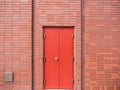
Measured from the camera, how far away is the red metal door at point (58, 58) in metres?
6.96

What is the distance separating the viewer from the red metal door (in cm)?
696

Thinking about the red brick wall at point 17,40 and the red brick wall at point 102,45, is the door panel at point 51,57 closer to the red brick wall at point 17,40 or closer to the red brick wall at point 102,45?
the red brick wall at point 17,40

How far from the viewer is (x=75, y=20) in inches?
272

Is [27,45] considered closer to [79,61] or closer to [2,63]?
[2,63]

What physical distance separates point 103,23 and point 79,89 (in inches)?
85.3

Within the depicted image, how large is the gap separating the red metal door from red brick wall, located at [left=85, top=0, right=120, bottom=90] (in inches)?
20.7

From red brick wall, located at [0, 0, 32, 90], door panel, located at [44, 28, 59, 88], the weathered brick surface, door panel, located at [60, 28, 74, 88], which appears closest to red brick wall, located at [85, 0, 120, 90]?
the weathered brick surface

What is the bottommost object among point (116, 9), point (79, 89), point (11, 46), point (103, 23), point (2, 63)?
point (79, 89)

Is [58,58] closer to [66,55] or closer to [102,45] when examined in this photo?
[66,55]

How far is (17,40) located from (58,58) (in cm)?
137

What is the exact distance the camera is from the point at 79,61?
6.90 meters

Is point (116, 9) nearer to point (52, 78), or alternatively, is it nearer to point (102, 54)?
point (102, 54)

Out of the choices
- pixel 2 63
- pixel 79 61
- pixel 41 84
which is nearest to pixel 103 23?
pixel 79 61

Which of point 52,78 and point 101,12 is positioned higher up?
point 101,12
